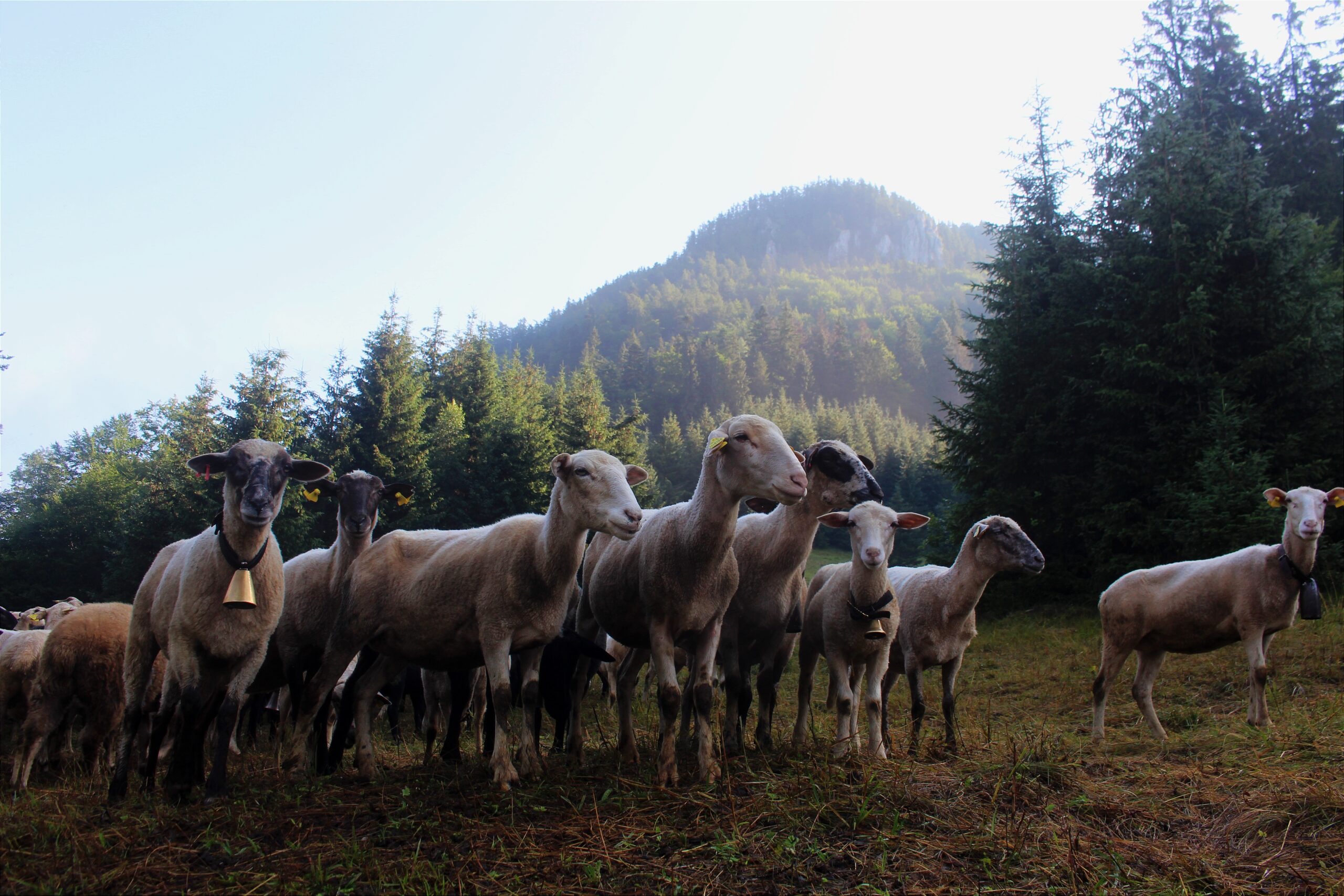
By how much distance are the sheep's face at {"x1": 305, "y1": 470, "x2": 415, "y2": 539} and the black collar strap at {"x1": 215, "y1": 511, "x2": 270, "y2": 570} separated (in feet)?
6.36

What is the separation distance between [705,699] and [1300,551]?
25.7 feet

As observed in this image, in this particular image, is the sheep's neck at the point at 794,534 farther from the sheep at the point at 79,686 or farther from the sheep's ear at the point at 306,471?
the sheep at the point at 79,686

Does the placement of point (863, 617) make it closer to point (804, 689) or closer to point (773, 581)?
point (773, 581)

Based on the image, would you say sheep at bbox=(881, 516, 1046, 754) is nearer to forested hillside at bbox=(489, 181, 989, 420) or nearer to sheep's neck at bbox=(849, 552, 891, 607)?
sheep's neck at bbox=(849, 552, 891, 607)

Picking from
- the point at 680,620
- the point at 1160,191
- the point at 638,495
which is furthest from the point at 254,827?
the point at 638,495

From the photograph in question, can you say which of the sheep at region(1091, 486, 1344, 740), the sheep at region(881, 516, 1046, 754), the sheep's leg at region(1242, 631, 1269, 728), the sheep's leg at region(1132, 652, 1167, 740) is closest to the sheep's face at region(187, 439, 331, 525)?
the sheep at region(881, 516, 1046, 754)

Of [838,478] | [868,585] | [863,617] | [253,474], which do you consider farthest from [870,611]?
[253,474]

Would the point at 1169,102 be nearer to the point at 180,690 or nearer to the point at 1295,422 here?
the point at 1295,422

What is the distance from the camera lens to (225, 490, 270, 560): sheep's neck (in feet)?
19.8

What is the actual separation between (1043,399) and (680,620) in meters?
22.5

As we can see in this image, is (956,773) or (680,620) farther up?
(680,620)

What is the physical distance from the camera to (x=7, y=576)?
4156cm

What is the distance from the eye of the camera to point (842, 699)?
6.87m

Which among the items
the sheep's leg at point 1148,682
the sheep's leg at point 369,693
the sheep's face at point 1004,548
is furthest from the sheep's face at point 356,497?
the sheep's leg at point 1148,682
